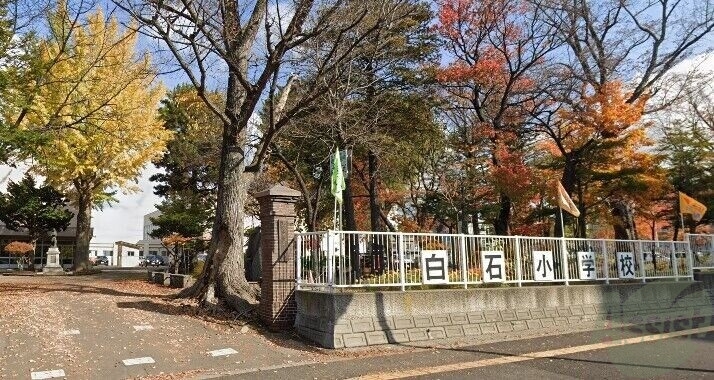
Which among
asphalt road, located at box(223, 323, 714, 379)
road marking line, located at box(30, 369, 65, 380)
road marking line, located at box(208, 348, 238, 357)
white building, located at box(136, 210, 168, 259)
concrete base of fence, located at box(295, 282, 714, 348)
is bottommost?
asphalt road, located at box(223, 323, 714, 379)

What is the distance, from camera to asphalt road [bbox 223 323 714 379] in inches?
276

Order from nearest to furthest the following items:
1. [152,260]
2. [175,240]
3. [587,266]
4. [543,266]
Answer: [543,266], [587,266], [175,240], [152,260]

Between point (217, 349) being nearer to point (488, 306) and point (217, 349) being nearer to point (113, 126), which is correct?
point (488, 306)

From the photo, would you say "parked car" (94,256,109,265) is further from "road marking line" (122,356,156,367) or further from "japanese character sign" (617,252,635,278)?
"japanese character sign" (617,252,635,278)

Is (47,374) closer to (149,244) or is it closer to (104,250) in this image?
(104,250)

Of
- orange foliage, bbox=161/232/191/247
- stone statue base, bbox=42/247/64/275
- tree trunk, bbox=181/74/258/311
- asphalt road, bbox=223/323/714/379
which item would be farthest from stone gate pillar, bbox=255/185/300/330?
stone statue base, bbox=42/247/64/275

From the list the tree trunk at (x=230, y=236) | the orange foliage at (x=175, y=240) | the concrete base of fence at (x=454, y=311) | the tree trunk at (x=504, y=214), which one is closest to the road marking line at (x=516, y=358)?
the concrete base of fence at (x=454, y=311)

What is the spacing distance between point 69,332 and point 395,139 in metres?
11.4

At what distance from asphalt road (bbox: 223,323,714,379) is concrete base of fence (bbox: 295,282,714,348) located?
56 centimetres

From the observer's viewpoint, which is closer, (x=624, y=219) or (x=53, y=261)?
(x=624, y=219)

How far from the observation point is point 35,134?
11.4 m

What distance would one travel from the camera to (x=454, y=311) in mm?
9648

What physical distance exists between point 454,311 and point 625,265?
222 inches

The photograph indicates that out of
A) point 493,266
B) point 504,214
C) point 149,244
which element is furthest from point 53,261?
point 149,244
